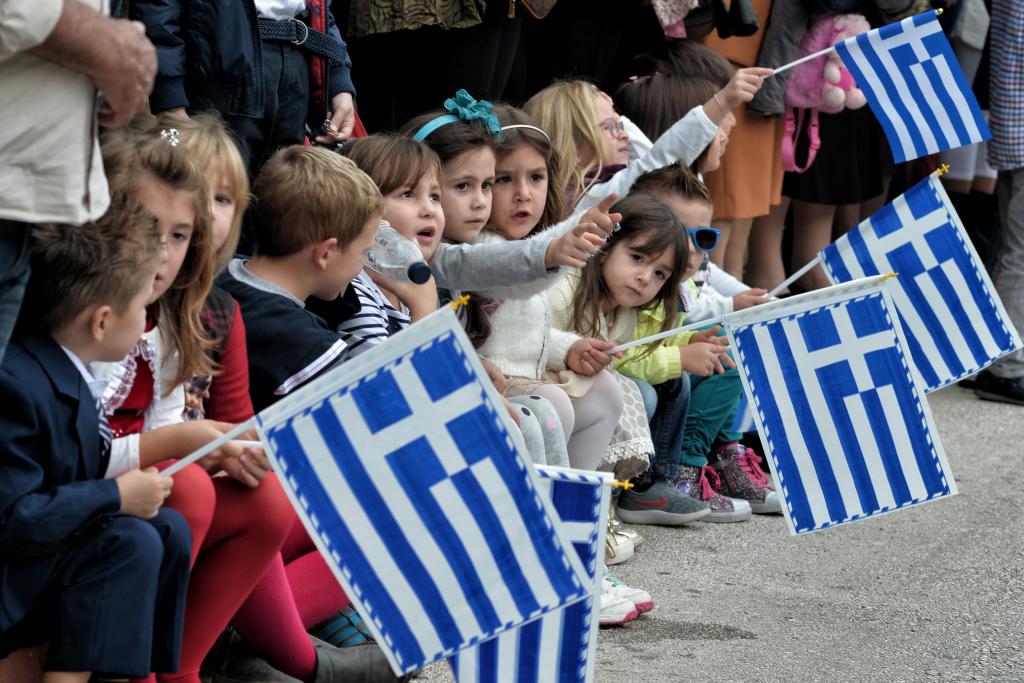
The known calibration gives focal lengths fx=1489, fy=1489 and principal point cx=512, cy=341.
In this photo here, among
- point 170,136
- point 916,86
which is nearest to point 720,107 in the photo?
point 916,86

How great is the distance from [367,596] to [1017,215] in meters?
5.57

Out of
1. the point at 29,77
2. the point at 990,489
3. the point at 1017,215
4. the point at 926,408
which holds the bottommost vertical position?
the point at 990,489

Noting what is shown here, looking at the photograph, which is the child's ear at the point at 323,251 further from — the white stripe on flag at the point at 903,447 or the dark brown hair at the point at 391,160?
the white stripe on flag at the point at 903,447

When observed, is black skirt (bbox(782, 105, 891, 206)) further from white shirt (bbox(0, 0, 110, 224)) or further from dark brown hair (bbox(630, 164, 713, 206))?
white shirt (bbox(0, 0, 110, 224))

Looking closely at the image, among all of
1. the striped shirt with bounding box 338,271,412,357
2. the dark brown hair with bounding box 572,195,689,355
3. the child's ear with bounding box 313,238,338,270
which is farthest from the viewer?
the dark brown hair with bounding box 572,195,689,355

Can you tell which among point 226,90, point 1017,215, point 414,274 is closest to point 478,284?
point 414,274

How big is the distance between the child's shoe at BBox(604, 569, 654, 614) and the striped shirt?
0.90 meters

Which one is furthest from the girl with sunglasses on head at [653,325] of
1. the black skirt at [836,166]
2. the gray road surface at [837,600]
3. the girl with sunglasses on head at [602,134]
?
the black skirt at [836,166]

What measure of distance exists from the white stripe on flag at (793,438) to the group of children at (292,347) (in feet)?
1.54

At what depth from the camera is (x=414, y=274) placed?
3742 millimetres

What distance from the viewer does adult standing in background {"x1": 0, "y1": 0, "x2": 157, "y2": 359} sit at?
7.58 ft

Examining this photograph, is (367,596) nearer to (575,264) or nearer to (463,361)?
(463,361)

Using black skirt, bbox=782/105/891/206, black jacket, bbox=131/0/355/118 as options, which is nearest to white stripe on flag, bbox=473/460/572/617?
black jacket, bbox=131/0/355/118

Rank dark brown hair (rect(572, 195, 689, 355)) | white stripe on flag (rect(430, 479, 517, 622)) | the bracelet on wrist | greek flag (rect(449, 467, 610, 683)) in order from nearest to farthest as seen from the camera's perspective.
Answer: white stripe on flag (rect(430, 479, 517, 622)), greek flag (rect(449, 467, 610, 683)), dark brown hair (rect(572, 195, 689, 355)), the bracelet on wrist
